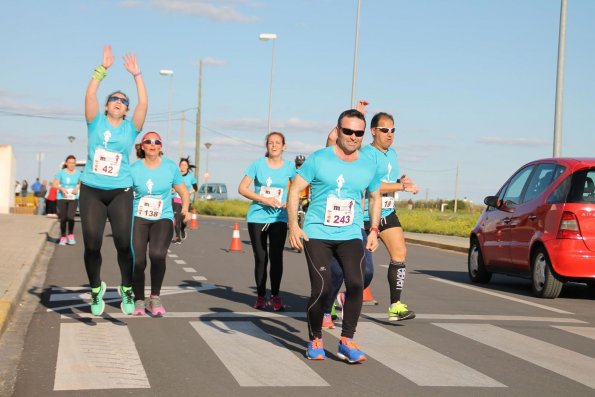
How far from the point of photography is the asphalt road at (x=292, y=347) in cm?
690

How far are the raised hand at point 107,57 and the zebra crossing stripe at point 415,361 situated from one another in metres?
3.13

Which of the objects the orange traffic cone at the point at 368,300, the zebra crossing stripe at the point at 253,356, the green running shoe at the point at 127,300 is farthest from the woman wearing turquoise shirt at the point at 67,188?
the zebra crossing stripe at the point at 253,356

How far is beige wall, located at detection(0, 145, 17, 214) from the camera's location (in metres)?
47.0

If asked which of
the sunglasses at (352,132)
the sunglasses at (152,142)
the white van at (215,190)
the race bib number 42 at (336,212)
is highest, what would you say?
the sunglasses at (352,132)

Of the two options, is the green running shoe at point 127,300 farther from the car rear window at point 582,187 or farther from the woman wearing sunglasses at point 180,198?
the woman wearing sunglasses at point 180,198

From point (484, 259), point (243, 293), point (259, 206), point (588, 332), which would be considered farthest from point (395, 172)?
point (484, 259)

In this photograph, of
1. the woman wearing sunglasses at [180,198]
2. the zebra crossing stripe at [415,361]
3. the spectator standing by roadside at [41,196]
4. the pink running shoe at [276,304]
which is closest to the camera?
the zebra crossing stripe at [415,361]

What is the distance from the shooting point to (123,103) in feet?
31.7

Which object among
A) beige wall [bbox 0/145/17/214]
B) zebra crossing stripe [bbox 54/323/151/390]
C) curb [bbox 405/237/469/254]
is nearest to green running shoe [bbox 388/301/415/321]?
zebra crossing stripe [bbox 54/323/151/390]

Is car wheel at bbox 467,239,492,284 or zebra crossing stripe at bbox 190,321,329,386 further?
car wheel at bbox 467,239,492,284

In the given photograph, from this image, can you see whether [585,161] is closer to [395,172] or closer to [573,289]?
[573,289]

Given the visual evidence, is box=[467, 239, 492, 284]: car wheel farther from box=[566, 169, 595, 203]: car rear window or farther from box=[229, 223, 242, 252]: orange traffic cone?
box=[229, 223, 242, 252]: orange traffic cone

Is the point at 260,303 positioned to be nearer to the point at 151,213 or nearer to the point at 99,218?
the point at 151,213

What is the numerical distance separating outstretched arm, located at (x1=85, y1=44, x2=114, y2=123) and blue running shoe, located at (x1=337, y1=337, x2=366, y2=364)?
128 inches
